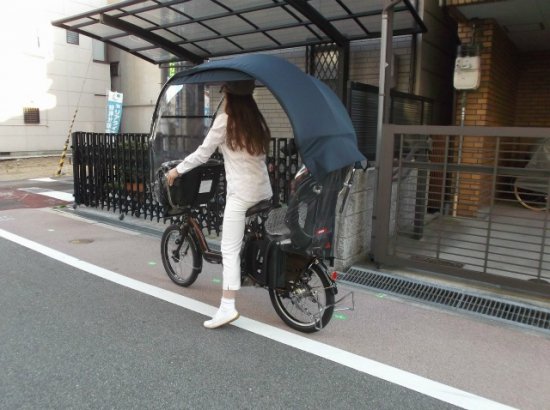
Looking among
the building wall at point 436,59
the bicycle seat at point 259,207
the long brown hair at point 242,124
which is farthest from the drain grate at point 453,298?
the building wall at point 436,59

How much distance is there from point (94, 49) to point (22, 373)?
21.4 meters

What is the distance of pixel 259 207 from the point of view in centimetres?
388

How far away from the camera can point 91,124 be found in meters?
22.1

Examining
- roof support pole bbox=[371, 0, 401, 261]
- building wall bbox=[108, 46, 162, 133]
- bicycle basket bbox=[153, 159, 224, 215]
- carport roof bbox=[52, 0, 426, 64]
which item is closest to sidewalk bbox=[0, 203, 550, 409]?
roof support pole bbox=[371, 0, 401, 261]

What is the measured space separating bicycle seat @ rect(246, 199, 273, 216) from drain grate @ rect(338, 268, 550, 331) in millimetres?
1539

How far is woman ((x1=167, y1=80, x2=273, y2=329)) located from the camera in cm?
366

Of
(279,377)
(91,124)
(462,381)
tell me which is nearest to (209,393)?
(279,377)

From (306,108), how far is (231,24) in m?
5.19

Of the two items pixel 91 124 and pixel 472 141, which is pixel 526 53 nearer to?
pixel 472 141

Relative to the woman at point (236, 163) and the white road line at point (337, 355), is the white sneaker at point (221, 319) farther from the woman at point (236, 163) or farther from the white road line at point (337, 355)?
the white road line at point (337, 355)

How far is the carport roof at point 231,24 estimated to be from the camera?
6.88m

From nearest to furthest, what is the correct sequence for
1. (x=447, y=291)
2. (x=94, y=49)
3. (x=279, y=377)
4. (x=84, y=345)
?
(x=279, y=377) → (x=84, y=345) → (x=447, y=291) → (x=94, y=49)

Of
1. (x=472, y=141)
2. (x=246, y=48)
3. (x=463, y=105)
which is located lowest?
(x=472, y=141)

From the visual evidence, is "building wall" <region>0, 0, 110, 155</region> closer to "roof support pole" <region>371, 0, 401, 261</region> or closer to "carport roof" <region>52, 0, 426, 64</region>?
"carport roof" <region>52, 0, 426, 64</region>
